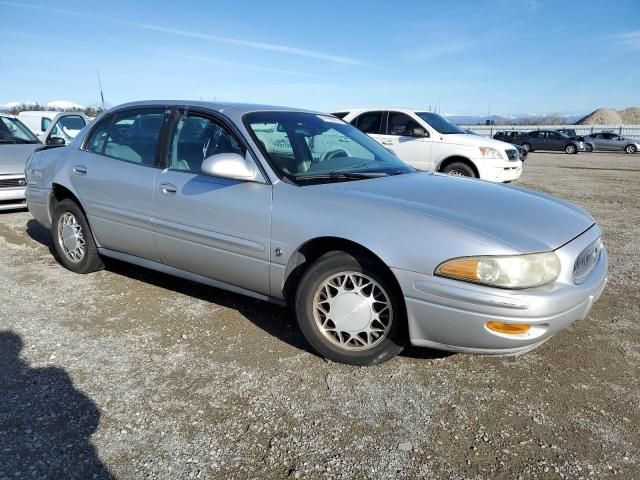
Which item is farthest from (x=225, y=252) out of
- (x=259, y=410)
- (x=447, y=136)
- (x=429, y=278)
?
(x=447, y=136)

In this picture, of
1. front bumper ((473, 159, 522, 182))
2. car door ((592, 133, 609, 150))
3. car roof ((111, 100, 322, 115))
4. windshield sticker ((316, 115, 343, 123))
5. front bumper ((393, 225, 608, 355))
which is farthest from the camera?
car door ((592, 133, 609, 150))

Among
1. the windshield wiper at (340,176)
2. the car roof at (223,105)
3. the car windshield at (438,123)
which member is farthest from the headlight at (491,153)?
the windshield wiper at (340,176)

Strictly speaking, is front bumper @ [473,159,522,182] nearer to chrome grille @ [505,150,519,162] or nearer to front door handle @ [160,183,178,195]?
chrome grille @ [505,150,519,162]

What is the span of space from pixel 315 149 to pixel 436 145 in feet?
19.6

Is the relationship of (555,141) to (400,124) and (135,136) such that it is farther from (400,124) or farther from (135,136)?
(135,136)

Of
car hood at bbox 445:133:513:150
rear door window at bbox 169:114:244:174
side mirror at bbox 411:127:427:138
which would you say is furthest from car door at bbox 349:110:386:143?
rear door window at bbox 169:114:244:174

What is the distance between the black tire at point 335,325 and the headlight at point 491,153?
682 centimetres

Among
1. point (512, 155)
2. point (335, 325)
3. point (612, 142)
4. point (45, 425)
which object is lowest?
point (45, 425)

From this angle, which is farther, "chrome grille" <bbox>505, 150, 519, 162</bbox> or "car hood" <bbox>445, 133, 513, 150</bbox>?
"chrome grille" <bbox>505, 150, 519, 162</bbox>

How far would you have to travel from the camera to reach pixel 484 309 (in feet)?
8.29

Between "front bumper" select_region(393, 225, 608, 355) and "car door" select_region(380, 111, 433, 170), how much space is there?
672 centimetres

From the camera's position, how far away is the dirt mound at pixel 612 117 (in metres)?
79.4

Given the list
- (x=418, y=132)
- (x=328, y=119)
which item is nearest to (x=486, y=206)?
(x=328, y=119)

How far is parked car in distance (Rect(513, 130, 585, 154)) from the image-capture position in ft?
98.7
